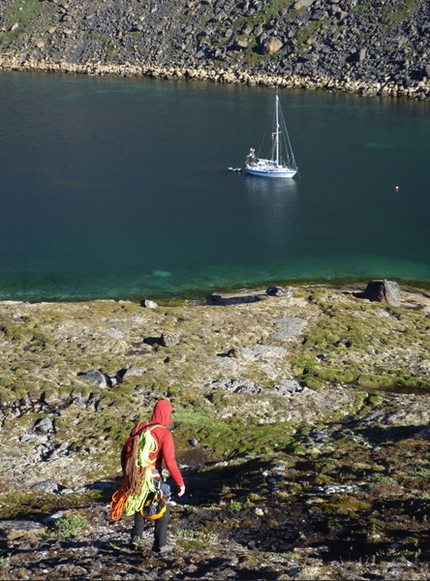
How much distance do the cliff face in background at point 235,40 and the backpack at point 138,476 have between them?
447ft

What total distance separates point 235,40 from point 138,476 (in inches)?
6338

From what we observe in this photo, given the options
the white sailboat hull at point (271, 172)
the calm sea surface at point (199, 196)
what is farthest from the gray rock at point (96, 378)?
the white sailboat hull at point (271, 172)

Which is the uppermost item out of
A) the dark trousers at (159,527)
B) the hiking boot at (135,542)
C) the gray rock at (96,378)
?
the dark trousers at (159,527)

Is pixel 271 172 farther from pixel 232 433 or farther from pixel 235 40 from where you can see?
pixel 235 40

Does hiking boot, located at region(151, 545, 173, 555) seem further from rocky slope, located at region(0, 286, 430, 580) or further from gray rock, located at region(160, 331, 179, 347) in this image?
gray rock, located at region(160, 331, 179, 347)

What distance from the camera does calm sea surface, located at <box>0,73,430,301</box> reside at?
6700 centimetres

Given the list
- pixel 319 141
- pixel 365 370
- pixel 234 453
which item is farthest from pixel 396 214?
pixel 234 453

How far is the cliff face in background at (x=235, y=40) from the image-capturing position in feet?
480

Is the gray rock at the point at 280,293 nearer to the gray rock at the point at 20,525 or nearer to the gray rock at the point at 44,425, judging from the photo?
the gray rock at the point at 44,425

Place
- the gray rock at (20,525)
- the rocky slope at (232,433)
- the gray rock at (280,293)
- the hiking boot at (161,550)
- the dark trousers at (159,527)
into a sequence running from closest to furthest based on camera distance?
the dark trousers at (159,527) → the hiking boot at (161,550) → the rocky slope at (232,433) → the gray rock at (20,525) → the gray rock at (280,293)

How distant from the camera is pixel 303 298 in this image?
4809 centimetres

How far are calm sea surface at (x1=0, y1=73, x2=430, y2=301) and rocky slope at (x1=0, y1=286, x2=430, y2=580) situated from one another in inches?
637

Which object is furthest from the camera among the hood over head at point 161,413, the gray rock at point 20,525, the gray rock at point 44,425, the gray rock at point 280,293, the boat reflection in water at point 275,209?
the boat reflection in water at point 275,209

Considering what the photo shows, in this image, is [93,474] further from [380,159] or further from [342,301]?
[380,159]
